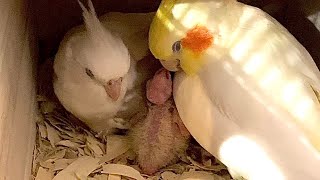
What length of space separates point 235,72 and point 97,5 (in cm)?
42

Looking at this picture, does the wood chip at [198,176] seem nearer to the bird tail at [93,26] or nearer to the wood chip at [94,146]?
the wood chip at [94,146]

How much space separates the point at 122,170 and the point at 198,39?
27 cm

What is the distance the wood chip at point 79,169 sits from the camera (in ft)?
3.64

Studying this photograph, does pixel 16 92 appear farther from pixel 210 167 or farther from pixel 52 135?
pixel 210 167

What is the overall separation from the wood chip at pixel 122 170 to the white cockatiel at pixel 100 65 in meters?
0.07

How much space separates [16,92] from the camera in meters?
0.98

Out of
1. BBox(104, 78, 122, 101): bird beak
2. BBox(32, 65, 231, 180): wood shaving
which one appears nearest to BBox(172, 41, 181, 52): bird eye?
A: BBox(104, 78, 122, 101): bird beak

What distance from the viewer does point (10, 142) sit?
915mm

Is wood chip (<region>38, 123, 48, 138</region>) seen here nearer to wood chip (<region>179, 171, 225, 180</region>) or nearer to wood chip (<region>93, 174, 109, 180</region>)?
wood chip (<region>93, 174, 109, 180</region>)

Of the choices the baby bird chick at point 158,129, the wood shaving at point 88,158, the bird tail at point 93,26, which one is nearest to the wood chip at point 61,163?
the wood shaving at point 88,158

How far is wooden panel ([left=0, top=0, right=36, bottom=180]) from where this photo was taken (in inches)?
34.7

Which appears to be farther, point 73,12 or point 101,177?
point 73,12

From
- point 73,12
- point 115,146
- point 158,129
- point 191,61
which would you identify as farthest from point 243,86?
point 73,12

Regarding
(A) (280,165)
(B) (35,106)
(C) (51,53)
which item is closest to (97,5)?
(C) (51,53)
